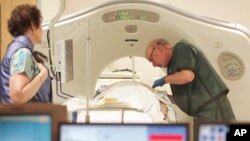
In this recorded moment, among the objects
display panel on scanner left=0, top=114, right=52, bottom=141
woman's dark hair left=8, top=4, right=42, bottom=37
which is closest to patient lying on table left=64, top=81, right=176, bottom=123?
woman's dark hair left=8, top=4, right=42, bottom=37

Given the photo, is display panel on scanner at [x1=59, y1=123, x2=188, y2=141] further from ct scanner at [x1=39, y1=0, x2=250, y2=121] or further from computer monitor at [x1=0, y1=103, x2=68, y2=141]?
ct scanner at [x1=39, y1=0, x2=250, y2=121]

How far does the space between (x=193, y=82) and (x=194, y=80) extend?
0.4 inches

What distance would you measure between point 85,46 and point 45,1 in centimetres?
107

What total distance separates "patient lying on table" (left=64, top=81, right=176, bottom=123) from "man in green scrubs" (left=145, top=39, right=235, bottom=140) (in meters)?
0.10

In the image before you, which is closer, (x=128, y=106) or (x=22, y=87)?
(x=128, y=106)

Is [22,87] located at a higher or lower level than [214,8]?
lower

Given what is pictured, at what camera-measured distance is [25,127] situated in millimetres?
827

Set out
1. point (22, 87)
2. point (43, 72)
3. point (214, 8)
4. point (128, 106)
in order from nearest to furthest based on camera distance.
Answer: point (128, 106)
point (22, 87)
point (43, 72)
point (214, 8)

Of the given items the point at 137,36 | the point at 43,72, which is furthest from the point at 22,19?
the point at 137,36

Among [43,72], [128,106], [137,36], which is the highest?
[137,36]

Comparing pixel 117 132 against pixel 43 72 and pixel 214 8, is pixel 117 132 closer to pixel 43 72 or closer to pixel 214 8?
pixel 43 72

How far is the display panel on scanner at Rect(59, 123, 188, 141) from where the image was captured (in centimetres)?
84

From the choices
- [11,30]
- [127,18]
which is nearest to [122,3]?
[127,18]

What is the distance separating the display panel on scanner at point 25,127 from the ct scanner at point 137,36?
0.98m
